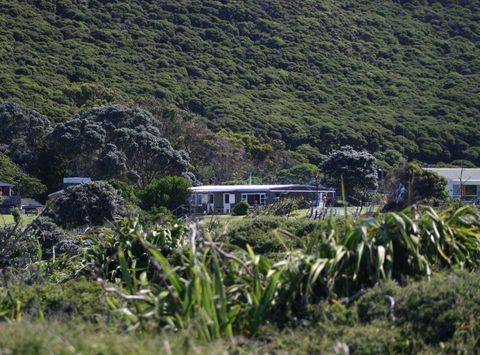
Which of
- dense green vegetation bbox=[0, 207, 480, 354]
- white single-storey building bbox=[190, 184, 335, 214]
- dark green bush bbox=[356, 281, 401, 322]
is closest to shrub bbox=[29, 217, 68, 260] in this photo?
dense green vegetation bbox=[0, 207, 480, 354]

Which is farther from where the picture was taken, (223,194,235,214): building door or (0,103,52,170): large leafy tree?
(0,103,52,170): large leafy tree

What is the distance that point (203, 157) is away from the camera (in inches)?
2990

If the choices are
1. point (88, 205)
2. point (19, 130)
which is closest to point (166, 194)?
point (88, 205)

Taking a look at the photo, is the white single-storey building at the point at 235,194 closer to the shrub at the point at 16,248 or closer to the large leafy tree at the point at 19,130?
the large leafy tree at the point at 19,130

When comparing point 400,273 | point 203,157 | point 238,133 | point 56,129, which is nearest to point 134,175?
point 56,129

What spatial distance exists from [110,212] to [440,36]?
291ft

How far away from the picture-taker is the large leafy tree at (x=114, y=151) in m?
65.0

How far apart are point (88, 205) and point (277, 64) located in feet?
236

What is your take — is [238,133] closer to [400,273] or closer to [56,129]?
[56,129]

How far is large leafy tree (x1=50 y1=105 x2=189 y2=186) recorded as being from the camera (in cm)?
6500

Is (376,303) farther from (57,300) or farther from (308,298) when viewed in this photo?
(57,300)

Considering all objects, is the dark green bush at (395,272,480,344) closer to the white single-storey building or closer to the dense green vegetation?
the dense green vegetation

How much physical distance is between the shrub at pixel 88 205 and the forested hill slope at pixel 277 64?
45.5 meters

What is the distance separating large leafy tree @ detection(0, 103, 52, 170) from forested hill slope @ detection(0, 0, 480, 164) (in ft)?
22.8
